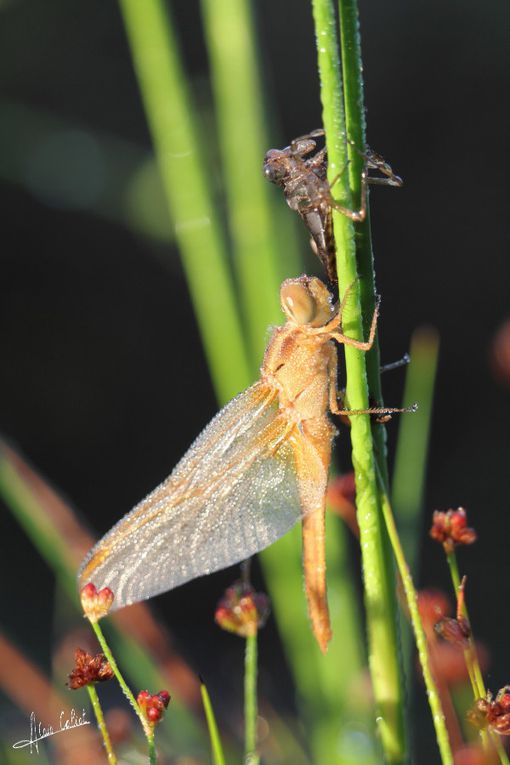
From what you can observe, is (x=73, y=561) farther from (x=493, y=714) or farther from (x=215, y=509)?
(x=493, y=714)

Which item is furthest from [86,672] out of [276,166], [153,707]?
[276,166]

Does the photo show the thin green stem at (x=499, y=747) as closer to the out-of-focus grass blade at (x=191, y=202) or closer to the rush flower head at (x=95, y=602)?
the rush flower head at (x=95, y=602)

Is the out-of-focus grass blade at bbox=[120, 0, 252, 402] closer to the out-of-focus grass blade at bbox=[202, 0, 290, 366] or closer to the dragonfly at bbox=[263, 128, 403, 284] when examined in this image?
the out-of-focus grass blade at bbox=[202, 0, 290, 366]

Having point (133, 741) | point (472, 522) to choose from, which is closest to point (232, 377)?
point (133, 741)

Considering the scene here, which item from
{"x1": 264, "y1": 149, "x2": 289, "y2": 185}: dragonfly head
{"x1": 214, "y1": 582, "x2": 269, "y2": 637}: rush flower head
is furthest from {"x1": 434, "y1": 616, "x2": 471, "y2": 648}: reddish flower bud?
{"x1": 264, "y1": 149, "x2": 289, "y2": 185}: dragonfly head

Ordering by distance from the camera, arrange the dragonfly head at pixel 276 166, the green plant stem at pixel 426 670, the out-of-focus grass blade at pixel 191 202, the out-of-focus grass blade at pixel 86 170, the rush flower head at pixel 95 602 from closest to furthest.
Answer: the green plant stem at pixel 426 670
the rush flower head at pixel 95 602
the dragonfly head at pixel 276 166
the out-of-focus grass blade at pixel 191 202
the out-of-focus grass blade at pixel 86 170

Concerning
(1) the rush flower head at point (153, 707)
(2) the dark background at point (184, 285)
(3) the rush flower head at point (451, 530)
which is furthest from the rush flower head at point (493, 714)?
(2) the dark background at point (184, 285)
